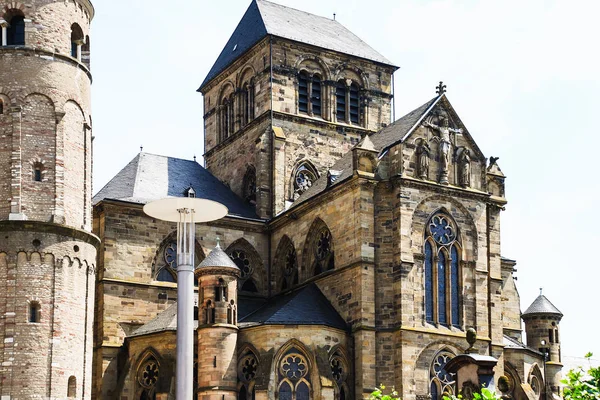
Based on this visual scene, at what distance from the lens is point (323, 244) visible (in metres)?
52.0

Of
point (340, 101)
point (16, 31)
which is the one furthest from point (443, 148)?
point (16, 31)

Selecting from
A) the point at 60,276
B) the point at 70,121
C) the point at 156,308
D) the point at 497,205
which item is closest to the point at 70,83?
the point at 70,121

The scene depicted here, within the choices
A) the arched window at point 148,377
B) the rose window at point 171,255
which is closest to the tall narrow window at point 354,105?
the rose window at point 171,255

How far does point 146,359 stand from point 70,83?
11452 mm

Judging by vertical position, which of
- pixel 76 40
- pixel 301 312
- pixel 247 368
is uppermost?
pixel 76 40

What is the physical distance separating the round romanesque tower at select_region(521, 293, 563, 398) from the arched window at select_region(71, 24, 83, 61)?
26972mm

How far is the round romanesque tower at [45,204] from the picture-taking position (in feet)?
141

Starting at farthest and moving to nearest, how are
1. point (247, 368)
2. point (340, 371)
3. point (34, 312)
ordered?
point (340, 371) < point (247, 368) < point (34, 312)

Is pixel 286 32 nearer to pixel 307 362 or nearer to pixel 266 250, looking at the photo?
pixel 266 250

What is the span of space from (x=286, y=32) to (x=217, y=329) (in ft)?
61.5

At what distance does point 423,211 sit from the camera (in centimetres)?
4984

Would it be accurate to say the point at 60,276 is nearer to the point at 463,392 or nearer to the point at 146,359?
the point at 146,359

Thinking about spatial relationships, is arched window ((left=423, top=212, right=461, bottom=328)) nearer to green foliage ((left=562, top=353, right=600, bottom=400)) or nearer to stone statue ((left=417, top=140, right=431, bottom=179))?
stone statue ((left=417, top=140, right=431, bottom=179))

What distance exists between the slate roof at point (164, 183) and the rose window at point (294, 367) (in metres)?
10.5
